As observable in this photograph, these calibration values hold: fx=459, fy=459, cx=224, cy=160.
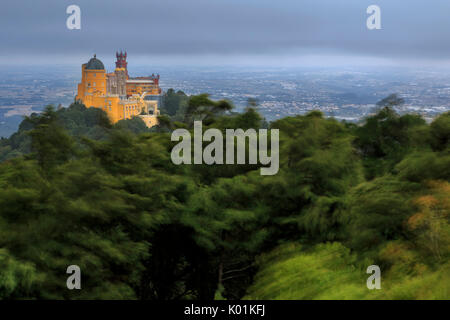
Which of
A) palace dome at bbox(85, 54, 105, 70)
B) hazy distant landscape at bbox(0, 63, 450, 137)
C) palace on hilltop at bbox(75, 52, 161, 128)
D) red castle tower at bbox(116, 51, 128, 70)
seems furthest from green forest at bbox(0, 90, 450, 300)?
red castle tower at bbox(116, 51, 128, 70)

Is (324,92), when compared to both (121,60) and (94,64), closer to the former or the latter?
(94,64)

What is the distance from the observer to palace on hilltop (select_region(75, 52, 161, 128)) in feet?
182

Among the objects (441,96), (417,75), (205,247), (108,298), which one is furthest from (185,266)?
(417,75)

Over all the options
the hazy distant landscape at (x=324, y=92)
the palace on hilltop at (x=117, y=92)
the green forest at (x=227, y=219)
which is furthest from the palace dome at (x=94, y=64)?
the green forest at (x=227, y=219)

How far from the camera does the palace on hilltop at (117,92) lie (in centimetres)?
5547

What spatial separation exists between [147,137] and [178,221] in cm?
417

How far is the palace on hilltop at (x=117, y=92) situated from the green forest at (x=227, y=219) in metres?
38.0

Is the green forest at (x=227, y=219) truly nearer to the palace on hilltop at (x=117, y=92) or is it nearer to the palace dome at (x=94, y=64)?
the palace on hilltop at (x=117, y=92)

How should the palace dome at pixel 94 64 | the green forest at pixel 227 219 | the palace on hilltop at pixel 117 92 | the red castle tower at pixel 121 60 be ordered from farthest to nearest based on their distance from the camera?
the red castle tower at pixel 121 60, the palace dome at pixel 94 64, the palace on hilltop at pixel 117 92, the green forest at pixel 227 219

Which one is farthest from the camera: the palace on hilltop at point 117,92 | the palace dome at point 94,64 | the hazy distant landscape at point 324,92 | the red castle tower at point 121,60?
the red castle tower at point 121,60

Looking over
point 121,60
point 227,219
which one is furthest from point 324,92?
point 121,60

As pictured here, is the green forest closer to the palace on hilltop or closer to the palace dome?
the palace on hilltop

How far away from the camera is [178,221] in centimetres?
1023
